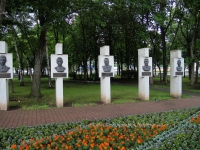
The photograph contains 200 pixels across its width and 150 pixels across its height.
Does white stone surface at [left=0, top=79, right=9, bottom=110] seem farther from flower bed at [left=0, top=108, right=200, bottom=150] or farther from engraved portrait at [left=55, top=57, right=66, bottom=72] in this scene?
flower bed at [left=0, top=108, right=200, bottom=150]

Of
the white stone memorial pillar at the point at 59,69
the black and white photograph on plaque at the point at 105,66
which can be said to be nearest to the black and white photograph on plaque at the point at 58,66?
the white stone memorial pillar at the point at 59,69

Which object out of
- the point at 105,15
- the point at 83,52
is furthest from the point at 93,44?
the point at 105,15

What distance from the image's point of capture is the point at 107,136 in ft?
18.6

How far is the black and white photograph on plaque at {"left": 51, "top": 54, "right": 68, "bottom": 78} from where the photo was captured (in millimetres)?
10157

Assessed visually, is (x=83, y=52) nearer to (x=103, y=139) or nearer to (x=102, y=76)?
(x=102, y=76)

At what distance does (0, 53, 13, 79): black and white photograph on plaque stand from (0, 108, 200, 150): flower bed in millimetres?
4049

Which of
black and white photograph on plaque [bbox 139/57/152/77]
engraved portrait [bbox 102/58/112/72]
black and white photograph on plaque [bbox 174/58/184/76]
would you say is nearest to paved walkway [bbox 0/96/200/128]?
engraved portrait [bbox 102/58/112/72]

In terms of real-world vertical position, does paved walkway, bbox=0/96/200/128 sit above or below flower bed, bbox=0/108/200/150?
below

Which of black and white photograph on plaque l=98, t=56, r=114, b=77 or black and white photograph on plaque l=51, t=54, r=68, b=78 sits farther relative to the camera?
black and white photograph on plaque l=98, t=56, r=114, b=77

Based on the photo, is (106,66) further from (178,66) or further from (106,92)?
(178,66)

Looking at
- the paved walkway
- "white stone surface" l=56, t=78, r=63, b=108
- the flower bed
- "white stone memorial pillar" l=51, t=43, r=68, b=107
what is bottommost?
the paved walkway

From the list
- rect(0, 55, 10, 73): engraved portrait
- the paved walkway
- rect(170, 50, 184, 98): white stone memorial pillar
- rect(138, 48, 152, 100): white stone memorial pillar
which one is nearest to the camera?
the paved walkway

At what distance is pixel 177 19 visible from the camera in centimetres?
2092

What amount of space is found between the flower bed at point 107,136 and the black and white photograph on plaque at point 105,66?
4462mm
